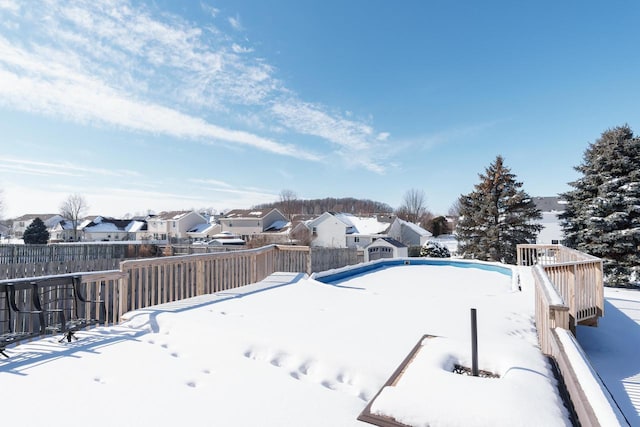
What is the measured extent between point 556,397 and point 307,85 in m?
13.2

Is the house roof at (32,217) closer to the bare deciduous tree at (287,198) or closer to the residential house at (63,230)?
the residential house at (63,230)

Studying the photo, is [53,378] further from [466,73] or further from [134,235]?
[134,235]

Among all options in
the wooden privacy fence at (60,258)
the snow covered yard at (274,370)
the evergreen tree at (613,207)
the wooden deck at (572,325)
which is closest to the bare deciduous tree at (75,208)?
the wooden privacy fence at (60,258)

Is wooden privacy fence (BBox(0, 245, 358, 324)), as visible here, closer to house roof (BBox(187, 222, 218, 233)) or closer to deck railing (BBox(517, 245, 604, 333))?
deck railing (BBox(517, 245, 604, 333))

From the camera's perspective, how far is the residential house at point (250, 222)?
3953 centimetres

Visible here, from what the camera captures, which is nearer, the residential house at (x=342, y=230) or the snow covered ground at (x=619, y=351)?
the snow covered ground at (x=619, y=351)

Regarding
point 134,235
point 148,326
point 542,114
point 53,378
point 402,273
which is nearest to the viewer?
point 53,378

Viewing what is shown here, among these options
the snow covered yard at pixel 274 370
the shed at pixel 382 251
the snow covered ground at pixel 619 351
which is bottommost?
the snow covered ground at pixel 619 351

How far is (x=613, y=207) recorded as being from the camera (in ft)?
42.6

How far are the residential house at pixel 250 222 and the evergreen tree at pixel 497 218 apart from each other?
2572cm

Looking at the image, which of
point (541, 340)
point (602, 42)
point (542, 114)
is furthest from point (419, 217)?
point (541, 340)

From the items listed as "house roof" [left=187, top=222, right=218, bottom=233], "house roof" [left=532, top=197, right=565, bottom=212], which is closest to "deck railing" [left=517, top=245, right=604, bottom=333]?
"house roof" [left=532, top=197, right=565, bottom=212]

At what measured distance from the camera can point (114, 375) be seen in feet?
8.89

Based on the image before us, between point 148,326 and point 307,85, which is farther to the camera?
point 307,85
